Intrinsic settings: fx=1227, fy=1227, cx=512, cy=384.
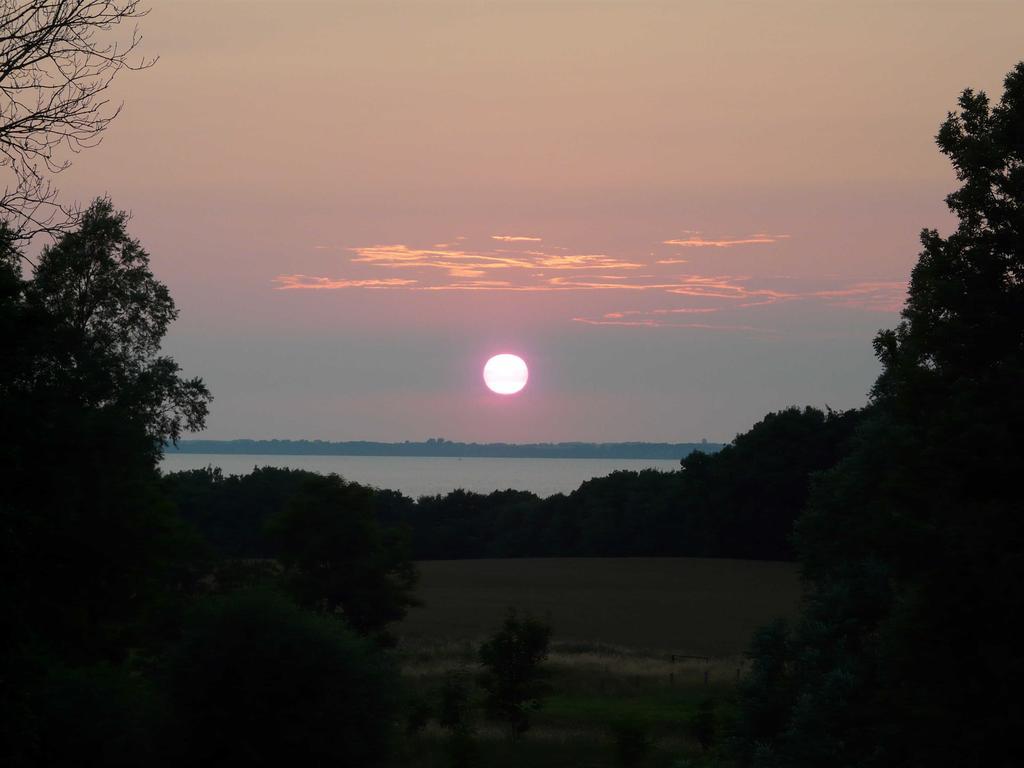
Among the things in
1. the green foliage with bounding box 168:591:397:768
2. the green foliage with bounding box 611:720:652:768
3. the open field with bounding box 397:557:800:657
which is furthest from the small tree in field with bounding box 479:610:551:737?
the open field with bounding box 397:557:800:657

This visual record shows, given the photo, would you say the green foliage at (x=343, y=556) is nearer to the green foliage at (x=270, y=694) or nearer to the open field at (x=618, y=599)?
the open field at (x=618, y=599)

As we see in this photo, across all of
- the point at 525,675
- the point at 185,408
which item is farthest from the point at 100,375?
the point at 525,675

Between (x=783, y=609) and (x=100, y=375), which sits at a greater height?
(x=100, y=375)

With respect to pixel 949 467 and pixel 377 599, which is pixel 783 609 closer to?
pixel 377 599

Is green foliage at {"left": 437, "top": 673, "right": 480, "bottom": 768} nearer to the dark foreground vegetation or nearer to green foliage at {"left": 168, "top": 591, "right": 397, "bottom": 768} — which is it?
the dark foreground vegetation

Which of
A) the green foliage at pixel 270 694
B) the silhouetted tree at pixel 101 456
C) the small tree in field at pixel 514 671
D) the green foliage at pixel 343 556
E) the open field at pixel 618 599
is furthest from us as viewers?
the open field at pixel 618 599

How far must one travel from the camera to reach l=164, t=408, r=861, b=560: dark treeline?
10300 cm

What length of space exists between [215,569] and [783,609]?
36.4 m

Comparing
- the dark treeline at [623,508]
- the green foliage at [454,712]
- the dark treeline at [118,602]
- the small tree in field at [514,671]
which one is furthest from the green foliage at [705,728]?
the dark treeline at [623,508]

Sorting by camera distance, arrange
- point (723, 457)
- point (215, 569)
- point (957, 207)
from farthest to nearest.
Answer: point (723, 457) < point (215, 569) < point (957, 207)

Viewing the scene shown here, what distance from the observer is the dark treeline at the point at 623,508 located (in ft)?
338

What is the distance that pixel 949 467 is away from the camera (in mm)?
20000

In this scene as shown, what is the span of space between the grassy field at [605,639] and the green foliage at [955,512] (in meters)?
6.23

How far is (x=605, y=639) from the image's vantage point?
6750 centimetres
